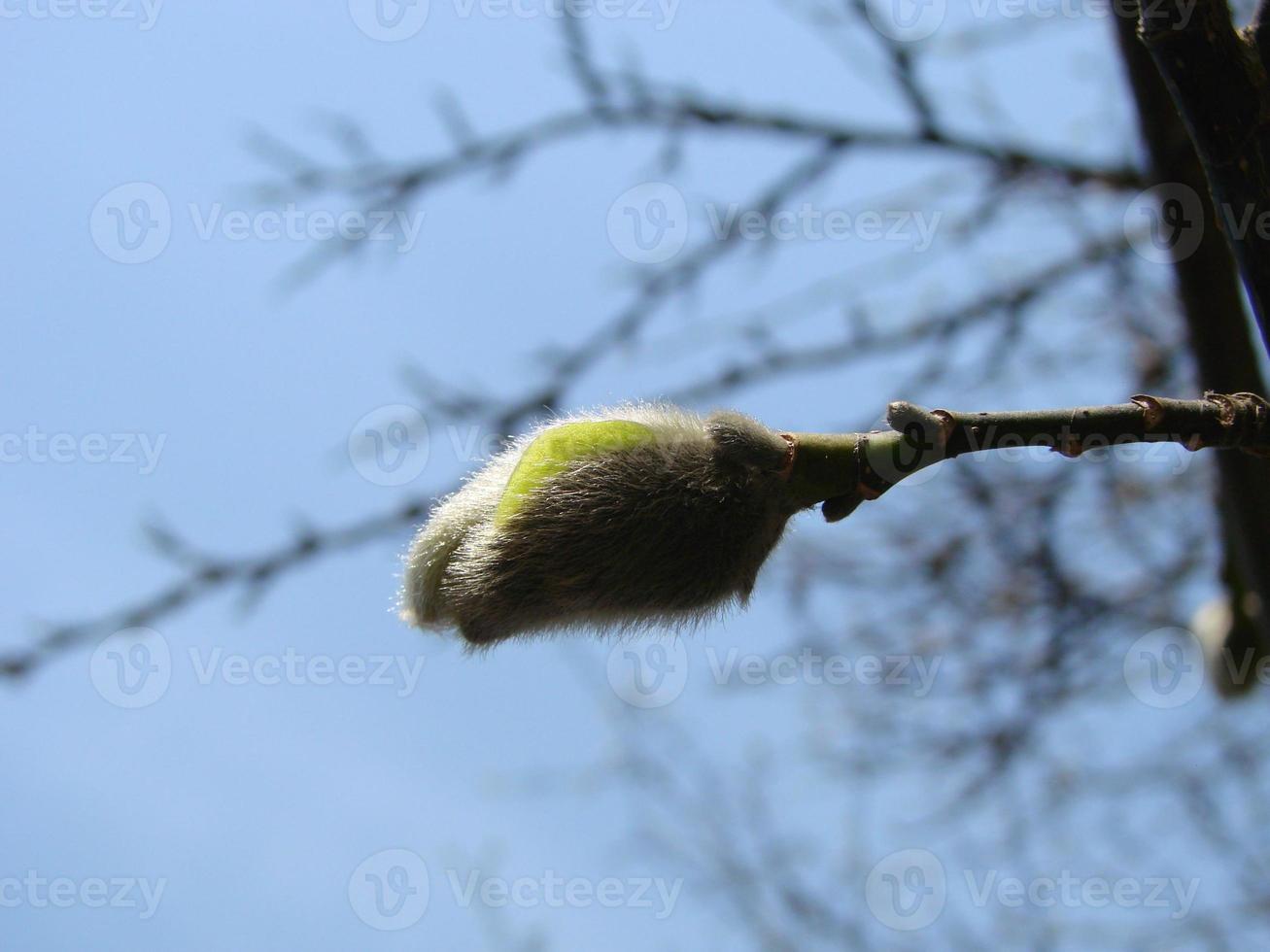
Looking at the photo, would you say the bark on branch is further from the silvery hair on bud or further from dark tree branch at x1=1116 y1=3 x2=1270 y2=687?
dark tree branch at x1=1116 y1=3 x2=1270 y2=687

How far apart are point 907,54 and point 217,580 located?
1.99m

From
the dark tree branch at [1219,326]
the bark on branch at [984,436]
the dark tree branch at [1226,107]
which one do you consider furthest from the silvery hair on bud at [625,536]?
the dark tree branch at [1219,326]

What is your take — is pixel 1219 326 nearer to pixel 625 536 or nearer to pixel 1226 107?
pixel 1226 107

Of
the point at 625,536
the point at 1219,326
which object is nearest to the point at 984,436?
the point at 625,536

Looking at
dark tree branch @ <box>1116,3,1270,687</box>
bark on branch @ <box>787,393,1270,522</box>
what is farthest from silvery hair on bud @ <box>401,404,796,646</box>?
dark tree branch @ <box>1116,3,1270,687</box>

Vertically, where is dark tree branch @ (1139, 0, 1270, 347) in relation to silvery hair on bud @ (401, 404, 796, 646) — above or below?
above

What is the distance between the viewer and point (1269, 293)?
1.08m

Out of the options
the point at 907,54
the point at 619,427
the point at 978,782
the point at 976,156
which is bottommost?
the point at 978,782

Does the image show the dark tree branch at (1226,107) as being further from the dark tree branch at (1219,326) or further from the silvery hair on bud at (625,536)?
the dark tree branch at (1219,326)

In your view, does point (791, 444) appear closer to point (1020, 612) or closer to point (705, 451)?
point (705, 451)

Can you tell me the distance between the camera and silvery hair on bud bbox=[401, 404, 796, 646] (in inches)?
43.4

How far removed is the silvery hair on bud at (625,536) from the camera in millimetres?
1102

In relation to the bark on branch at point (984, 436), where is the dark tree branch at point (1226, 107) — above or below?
above

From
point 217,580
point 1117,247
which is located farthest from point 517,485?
point 1117,247
